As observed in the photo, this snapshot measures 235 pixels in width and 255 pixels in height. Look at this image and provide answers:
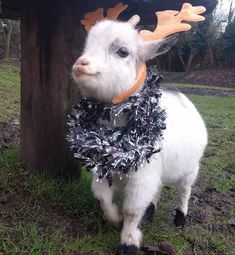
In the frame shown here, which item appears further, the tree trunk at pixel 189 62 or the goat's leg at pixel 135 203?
the tree trunk at pixel 189 62

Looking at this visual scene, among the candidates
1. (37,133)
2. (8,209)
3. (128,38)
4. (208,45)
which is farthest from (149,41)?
(208,45)

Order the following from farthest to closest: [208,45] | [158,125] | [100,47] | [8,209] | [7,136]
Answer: [208,45]
[7,136]
[8,209]
[158,125]
[100,47]

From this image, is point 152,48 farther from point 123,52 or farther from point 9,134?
point 9,134

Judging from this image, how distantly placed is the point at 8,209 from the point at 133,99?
4.00 feet

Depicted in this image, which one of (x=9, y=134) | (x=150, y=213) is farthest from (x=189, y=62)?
(x=150, y=213)

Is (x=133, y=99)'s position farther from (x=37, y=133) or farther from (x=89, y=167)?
(x=37, y=133)

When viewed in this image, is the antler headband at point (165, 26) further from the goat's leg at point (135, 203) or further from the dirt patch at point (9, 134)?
the dirt patch at point (9, 134)

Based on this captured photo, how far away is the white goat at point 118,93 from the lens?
99.3 inches

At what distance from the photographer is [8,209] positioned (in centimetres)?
312

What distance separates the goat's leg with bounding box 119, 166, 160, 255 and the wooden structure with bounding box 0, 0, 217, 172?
3.08 feet

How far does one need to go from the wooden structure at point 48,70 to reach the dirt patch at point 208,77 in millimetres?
19495

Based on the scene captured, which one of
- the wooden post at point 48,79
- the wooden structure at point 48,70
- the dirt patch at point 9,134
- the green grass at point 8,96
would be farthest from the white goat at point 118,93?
the green grass at point 8,96

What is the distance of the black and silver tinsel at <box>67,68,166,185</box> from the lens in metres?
2.67

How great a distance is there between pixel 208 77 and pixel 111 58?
22175mm
